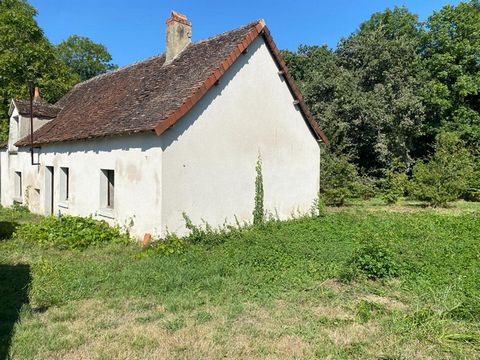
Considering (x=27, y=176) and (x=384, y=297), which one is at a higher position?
(x=27, y=176)

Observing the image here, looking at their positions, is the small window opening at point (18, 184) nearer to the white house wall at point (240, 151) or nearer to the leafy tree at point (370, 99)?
the white house wall at point (240, 151)

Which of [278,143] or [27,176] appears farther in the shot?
Answer: [27,176]

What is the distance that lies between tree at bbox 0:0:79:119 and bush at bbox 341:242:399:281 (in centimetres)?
2397

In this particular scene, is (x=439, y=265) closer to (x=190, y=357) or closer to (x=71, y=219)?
(x=190, y=357)

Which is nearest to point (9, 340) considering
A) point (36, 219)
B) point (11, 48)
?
point (36, 219)

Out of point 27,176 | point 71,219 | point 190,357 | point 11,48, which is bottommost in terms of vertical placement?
point 190,357

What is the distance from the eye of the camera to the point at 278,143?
12516 millimetres

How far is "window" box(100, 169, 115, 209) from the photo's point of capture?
463 inches

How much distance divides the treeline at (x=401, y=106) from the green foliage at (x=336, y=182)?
0.05 meters

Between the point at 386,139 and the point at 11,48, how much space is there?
25.4 meters

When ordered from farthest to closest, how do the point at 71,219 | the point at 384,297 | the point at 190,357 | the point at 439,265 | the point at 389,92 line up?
the point at 389,92, the point at 71,219, the point at 439,265, the point at 384,297, the point at 190,357

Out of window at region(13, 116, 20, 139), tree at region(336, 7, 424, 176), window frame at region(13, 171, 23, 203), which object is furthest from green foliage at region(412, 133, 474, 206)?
window frame at region(13, 171, 23, 203)

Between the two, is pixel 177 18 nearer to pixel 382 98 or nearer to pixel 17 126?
pixel 17 126

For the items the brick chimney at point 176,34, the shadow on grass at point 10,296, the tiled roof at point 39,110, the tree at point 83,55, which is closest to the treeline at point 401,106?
the brick chimney at point 176,34
